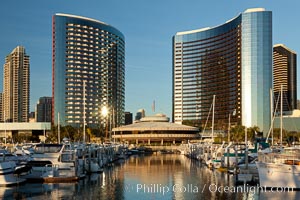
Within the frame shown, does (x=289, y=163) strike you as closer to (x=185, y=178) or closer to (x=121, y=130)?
(x=185, y=178)

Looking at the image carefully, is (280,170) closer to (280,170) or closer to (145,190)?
(280,170)

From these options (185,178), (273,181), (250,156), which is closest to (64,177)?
(185,178)

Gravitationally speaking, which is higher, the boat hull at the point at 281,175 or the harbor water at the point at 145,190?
the boat hull at the point at 281,175

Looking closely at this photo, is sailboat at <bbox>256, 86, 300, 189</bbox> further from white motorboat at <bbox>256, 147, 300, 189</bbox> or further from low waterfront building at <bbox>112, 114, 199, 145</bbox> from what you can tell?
low waterfront building at <bbox>112, 114, 199, 145</bbox>

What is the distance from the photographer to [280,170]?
43.9 meters

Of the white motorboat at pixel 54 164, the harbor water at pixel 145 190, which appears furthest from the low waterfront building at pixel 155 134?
the white motorboat at pixel 54 164

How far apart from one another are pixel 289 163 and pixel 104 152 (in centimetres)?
5092

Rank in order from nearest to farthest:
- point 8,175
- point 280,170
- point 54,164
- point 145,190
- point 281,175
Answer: point 280,170 → point 281,175 → point 145,190 → point 8,175 → point 54,164

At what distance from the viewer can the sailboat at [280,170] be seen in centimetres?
4347

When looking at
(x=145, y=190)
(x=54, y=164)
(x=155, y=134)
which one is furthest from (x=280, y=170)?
(x=155, y=134)

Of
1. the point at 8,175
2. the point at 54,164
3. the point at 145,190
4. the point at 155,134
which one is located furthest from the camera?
the point at 155,134

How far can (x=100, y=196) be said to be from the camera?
4181 cm

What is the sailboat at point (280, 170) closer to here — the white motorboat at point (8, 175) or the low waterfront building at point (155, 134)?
the white motorboat at point (8, 175)

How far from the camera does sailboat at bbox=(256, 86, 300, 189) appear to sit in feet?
143
